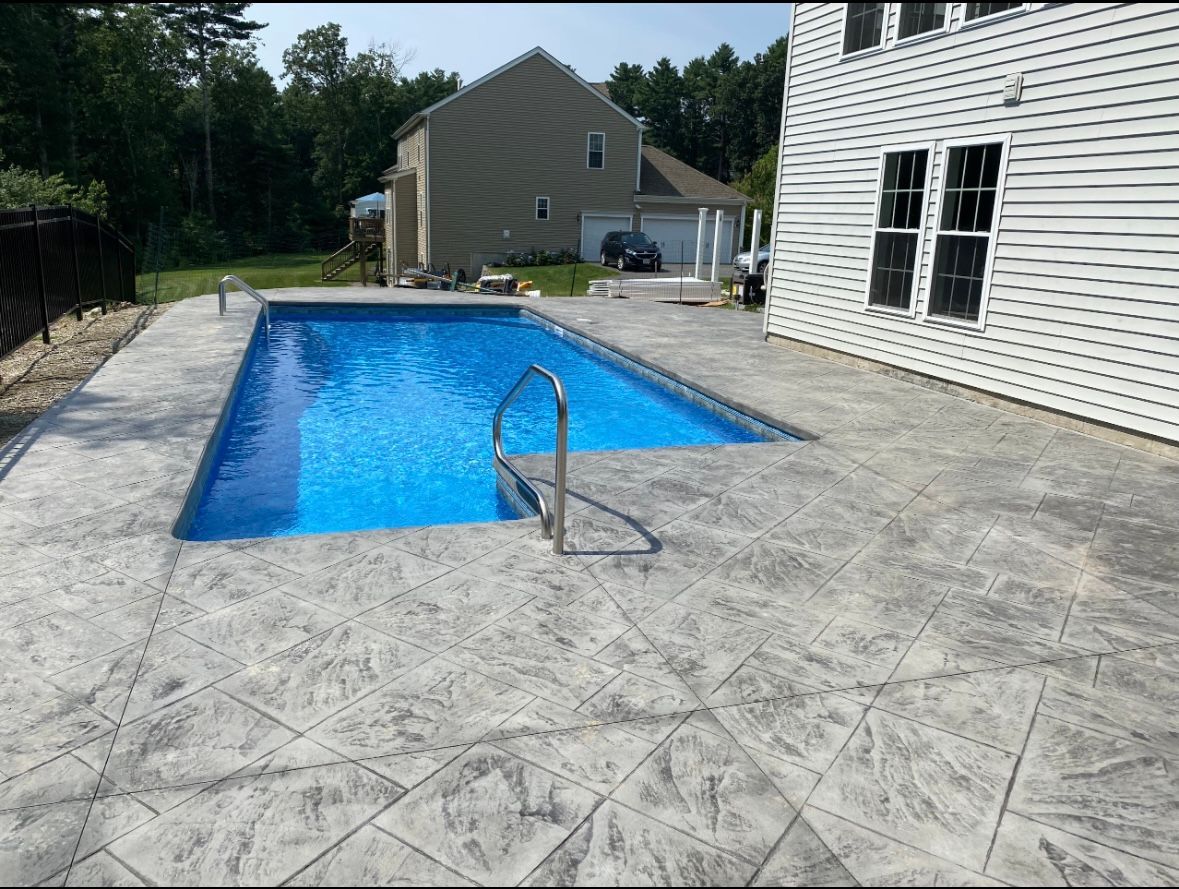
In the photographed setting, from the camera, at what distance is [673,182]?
107 feet

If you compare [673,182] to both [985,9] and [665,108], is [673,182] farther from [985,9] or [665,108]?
[665,108]

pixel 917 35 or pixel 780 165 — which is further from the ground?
pixel 917 35

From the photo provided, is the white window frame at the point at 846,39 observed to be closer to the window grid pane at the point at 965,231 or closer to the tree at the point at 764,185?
the window grid pane at the point at 965,231

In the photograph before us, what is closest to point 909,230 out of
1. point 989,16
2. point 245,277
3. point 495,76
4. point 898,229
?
point 898,229

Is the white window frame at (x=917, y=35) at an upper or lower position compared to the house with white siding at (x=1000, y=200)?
upper

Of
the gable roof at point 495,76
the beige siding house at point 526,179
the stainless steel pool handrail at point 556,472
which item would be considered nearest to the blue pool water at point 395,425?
the stainless steel pool handrail at point 556,472

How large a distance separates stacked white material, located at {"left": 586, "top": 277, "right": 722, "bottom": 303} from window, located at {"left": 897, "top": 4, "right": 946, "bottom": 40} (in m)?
12.6

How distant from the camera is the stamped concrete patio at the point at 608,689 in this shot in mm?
2416

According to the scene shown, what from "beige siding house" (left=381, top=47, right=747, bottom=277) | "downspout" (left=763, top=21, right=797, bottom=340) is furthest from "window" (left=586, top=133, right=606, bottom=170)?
"downspout" (left=763, top=21, right=797, bottom=340)

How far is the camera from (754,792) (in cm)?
267

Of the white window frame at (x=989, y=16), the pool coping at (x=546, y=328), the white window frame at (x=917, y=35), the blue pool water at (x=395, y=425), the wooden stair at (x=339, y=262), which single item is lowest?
the blue pool water at (x=395, y=425)

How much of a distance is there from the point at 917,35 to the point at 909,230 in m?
2.07

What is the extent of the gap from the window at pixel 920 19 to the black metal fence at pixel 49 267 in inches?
388

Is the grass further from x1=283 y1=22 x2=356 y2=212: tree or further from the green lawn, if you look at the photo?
x1=283 y1=22 x2=356 y2=212: tree
